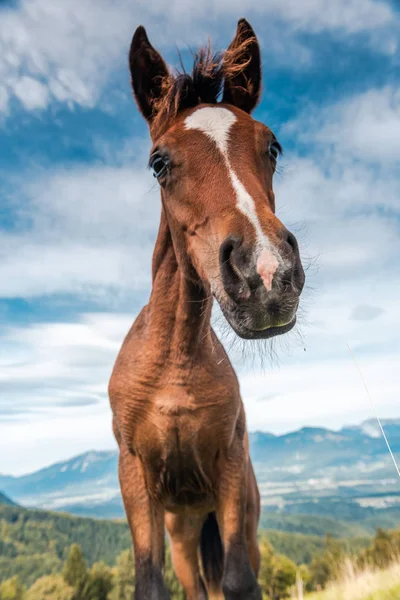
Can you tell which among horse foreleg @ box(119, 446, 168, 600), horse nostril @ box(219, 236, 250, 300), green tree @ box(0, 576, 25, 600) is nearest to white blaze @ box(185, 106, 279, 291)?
horse nostril @ box(219, 236, 250, 300)

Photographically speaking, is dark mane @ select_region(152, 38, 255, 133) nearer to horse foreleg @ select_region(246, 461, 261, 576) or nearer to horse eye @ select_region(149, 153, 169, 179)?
horse eye @ select_region(149, 153, 169, 179)

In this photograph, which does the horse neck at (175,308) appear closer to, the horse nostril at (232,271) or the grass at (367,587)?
the horse nostril at (232,271)

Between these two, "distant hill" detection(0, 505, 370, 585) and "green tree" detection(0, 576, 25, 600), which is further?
"distant hill" detection(0, 505, 370, 585)

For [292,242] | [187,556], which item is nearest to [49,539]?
[187,556]

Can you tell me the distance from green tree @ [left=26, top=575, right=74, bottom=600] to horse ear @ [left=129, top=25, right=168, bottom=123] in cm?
3295

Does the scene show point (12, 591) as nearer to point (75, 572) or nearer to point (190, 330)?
point (75, 572)

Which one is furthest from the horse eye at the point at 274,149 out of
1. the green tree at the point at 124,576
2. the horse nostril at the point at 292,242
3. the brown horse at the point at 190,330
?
the green tree at the point at 124,576

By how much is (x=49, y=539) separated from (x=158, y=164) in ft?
316

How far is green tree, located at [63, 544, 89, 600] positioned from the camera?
3073 cm

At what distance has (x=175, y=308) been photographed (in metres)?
4.89

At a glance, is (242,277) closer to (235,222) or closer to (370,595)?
(235,222)

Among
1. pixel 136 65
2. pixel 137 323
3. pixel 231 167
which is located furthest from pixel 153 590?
pixel 136 65

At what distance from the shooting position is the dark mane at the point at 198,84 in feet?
15.1

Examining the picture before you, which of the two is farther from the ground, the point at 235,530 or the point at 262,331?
the point at 262,331
